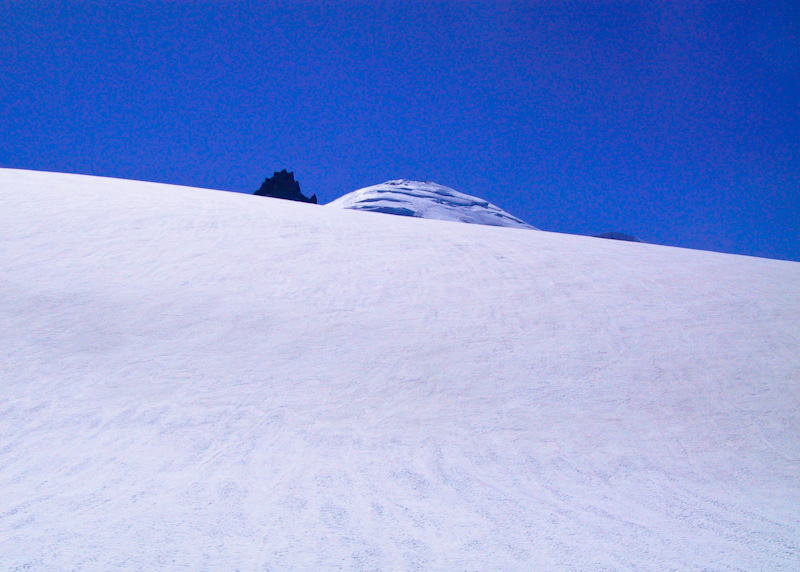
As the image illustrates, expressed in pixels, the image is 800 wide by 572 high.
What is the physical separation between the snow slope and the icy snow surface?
36735mm

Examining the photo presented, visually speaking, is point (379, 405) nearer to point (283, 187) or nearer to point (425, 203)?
point (425, 203)

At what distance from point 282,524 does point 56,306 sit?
4.54 meters

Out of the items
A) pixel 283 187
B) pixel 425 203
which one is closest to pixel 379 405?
pixel 425 203

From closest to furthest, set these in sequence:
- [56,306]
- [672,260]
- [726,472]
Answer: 1. [726,472]
2. [56,306]
3. [672,260]

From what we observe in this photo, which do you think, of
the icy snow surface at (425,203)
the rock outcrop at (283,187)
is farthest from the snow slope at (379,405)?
the rock outcrop at (283,187)

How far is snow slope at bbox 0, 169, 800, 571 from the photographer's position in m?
3.27

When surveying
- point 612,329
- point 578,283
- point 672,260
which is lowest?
point 612,329

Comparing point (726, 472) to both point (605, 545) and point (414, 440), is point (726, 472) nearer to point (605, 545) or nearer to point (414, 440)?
point (605, 545)

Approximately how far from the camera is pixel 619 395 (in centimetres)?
→ 566

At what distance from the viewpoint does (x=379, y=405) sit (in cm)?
527

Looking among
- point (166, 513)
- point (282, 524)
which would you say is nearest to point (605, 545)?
point (282, 524)

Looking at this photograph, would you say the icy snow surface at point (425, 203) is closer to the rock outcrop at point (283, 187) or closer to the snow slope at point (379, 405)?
the rock outcrop at point (283, 187)

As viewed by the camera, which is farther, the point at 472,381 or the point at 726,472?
the point at 472,381

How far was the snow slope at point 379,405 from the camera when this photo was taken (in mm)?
3270
